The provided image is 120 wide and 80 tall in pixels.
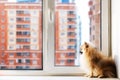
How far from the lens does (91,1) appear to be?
2.78 metres

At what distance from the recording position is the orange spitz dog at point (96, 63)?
8.34 feet

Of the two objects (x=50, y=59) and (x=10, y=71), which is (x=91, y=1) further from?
(x=10, y=71)

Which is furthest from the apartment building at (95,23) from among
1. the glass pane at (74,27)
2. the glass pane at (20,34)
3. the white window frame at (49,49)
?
the glass pane at (20,34)

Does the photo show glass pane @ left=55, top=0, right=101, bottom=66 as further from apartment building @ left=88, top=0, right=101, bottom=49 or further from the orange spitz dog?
the orange spitz dog

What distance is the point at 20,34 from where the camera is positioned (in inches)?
107

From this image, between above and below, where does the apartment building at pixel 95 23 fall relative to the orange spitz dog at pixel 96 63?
above

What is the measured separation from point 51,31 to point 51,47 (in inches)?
7.0

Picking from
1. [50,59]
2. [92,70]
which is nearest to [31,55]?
[50,59]

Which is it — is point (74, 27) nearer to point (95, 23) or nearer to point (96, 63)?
point (95, 23)

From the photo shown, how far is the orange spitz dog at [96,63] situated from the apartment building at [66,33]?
211 mm

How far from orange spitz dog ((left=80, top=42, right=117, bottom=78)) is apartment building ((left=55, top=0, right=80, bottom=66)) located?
0.21m

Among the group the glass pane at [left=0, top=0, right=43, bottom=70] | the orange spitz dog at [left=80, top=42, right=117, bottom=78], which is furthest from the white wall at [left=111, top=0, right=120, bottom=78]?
the glass pane at [left=0, top=0, right=43, bottom=70]

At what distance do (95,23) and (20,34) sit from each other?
86 cm

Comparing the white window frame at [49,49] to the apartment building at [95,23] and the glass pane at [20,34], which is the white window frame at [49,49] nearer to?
the glass pane at [20,34]
